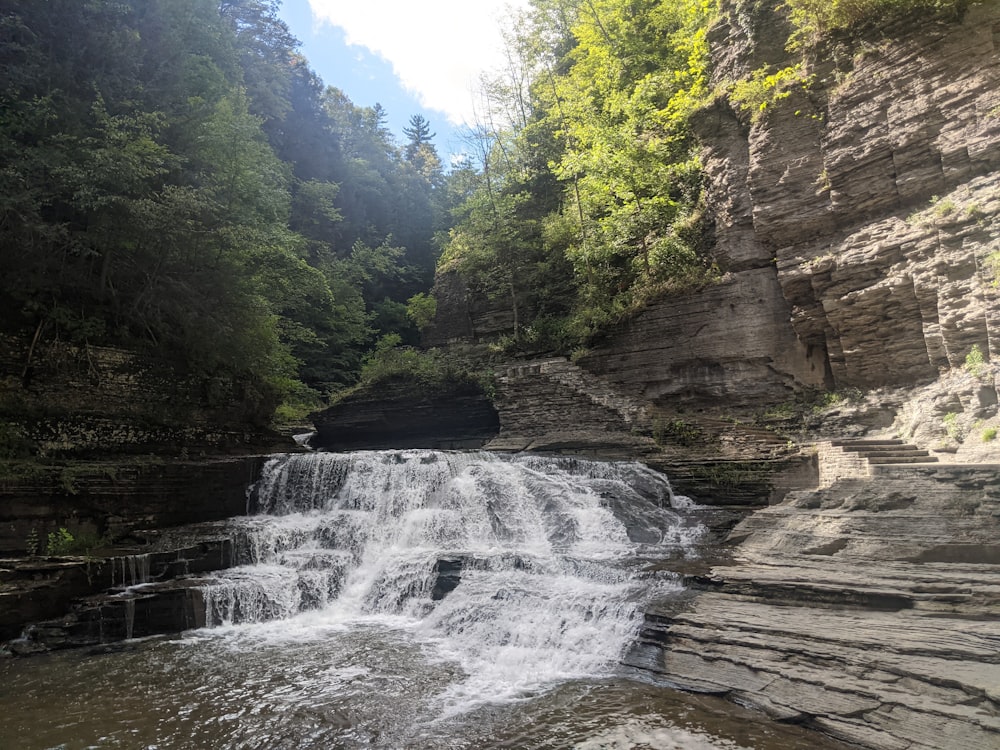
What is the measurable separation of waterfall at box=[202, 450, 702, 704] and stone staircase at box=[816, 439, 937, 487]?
2694 mm

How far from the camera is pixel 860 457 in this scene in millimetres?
10484

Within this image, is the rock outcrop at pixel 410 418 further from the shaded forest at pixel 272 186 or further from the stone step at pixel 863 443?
the stone step at pixel 863 443

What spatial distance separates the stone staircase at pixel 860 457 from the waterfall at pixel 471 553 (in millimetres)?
2694

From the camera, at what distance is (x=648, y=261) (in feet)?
57.1

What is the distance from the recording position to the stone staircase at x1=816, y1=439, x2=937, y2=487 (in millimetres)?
10133

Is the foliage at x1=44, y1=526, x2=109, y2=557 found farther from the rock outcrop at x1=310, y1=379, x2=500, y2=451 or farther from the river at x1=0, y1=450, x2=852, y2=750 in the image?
the rock outcrop at x1=310, y1=379, x2=500, y2=451

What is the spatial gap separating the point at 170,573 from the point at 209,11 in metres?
16.5

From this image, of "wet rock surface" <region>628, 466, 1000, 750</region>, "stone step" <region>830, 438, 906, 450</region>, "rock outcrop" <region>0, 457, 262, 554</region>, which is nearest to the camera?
"wet rock surface" <region>628, 466, 1000, 750</region>

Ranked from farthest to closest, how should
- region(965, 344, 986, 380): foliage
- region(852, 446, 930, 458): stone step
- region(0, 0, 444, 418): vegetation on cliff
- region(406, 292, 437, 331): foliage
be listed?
region(406, 292, 437, 331): foliage → region(0, 0, 444, 418): vegetation on cliff → region(852, 446, 930, 458): stone step → region(965, 344, 986, 380): foliage

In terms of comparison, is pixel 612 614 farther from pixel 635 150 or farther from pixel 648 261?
pixel 635 150

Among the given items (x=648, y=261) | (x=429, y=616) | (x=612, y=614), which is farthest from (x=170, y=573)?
(x=648, y=261)

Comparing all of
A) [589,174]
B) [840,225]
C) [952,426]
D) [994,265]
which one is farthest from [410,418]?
[994,265]

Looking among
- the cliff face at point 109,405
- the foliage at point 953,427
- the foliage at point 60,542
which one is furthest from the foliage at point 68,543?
the foliage at point 953,427

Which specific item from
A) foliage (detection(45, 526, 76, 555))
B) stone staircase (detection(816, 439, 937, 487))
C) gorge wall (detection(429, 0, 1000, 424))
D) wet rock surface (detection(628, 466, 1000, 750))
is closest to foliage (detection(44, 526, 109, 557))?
foliage (detection(45, 526, 76, 555))
